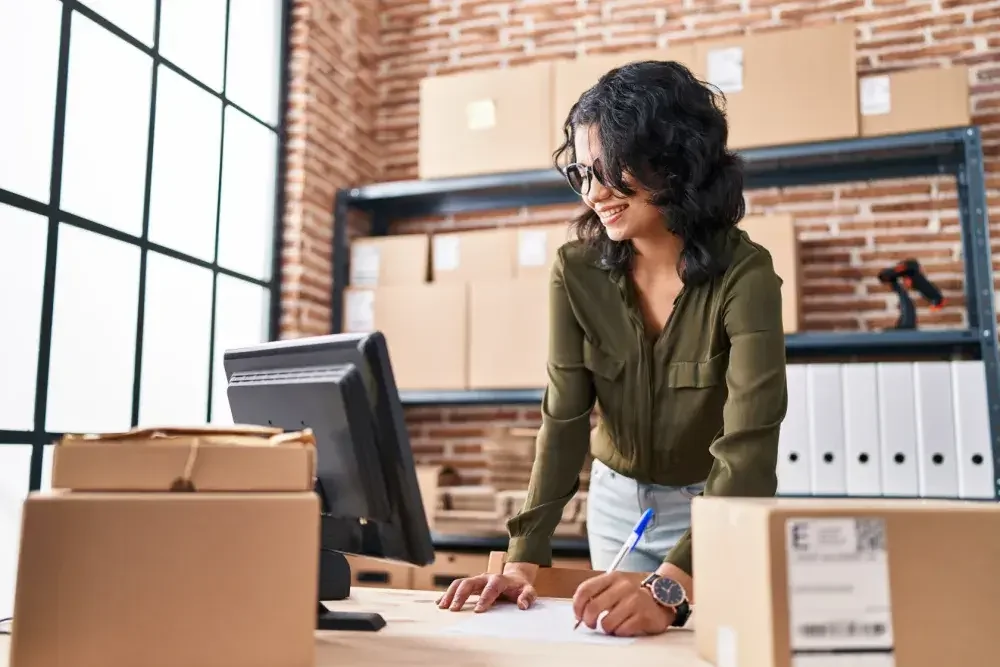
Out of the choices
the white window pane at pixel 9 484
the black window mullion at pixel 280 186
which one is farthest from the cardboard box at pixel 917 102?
the white window pane at pixel 9 484

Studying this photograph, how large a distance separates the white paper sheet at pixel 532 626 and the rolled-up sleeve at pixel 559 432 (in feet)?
0.56

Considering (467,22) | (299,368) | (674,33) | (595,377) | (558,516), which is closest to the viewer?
(299,368)

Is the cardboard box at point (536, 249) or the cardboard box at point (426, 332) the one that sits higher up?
the cardboard box at point (536, 249)

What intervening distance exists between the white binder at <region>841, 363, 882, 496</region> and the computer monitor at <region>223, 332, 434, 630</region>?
5.73 ft

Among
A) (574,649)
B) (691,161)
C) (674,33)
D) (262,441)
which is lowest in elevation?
(574,649)

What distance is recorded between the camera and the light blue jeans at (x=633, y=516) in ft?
4.98

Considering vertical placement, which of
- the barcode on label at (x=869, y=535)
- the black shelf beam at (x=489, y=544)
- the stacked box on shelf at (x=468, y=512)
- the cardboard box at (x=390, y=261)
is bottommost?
the black shelf beam at (x=489, y=544)

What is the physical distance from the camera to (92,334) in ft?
7.59

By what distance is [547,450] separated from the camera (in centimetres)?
146

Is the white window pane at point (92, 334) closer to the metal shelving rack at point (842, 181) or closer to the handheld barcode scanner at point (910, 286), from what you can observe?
the metal shelving rack at point (842, 181)

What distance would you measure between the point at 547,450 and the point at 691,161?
0.52 metres

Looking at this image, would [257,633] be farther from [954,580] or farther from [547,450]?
[547,450]

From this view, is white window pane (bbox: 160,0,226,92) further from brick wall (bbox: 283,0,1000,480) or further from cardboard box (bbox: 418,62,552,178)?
cardboard box (bbox: 418,62,552,178)

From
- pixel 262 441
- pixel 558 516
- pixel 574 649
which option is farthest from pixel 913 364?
pixel 262 441
